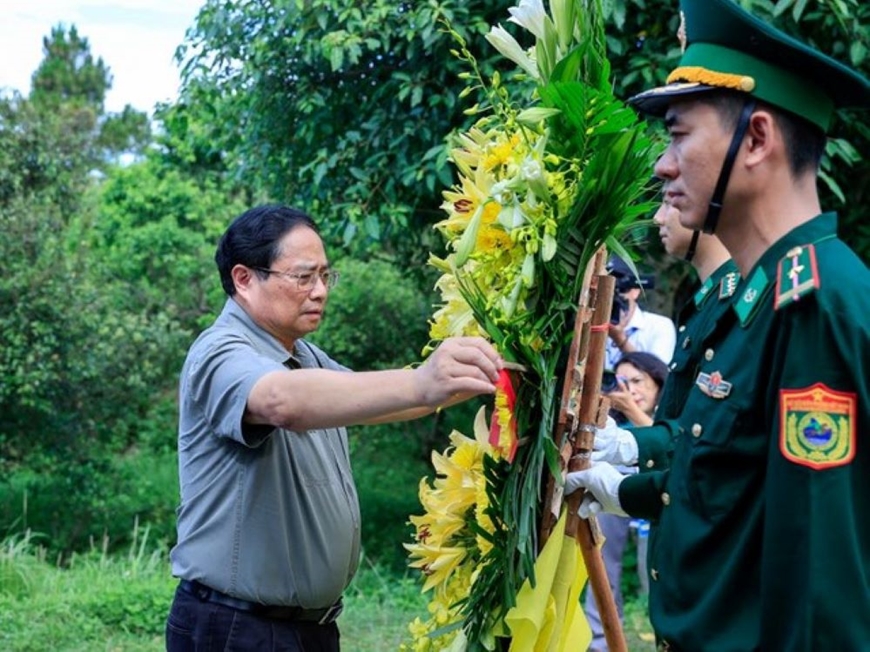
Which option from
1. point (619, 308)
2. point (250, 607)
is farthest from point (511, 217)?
point (619, 308)

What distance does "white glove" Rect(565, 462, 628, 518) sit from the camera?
109 inches

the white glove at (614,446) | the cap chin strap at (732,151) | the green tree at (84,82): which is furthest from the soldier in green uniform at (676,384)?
the green tree at (84,82)

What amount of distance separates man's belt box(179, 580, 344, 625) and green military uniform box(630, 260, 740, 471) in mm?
1023

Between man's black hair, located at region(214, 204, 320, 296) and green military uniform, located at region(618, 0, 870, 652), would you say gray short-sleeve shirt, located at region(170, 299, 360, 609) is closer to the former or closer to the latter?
man's black hair, located at region(214, 204, 320, 296)

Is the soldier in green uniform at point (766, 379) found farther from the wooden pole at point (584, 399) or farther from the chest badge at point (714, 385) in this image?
the wooden pole at point (584, 399)

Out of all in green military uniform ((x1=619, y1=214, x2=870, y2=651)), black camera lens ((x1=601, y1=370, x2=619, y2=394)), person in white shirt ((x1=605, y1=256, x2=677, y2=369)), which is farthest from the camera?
person in white shirt ((x1=605, y1=256, x2=677, y2=369))

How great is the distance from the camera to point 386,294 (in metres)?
11.0

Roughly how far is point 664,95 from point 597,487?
0.97m

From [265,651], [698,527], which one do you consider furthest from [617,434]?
[265,651]

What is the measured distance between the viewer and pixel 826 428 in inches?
78.0

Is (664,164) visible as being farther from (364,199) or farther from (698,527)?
(364,199)

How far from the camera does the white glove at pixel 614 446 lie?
3.05 metres

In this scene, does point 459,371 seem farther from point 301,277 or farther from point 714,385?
point 301,277

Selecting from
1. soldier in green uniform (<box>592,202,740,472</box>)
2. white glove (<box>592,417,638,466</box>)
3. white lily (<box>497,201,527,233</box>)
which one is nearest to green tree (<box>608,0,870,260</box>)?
soldier in green uniform (<box>592,202,740,472</box>)
